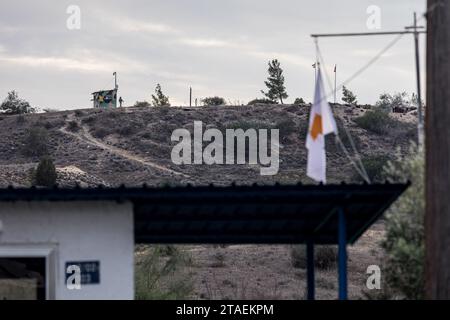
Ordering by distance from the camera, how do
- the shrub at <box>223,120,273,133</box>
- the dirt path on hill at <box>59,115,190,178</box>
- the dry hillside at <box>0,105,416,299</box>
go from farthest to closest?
the shrub at <box>223,120,273,133</box>
the dirt path on hill at <box>59,115,190,178</box>
the dry hillside at <box>0,105,416,299</box>

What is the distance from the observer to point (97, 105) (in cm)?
8956

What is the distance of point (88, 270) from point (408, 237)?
16.4ft

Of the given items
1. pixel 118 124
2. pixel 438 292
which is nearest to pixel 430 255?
pixel 438 292

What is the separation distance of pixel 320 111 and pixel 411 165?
1694mm

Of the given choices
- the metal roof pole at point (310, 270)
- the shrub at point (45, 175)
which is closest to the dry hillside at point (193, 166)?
the shrub at point (45, 175)

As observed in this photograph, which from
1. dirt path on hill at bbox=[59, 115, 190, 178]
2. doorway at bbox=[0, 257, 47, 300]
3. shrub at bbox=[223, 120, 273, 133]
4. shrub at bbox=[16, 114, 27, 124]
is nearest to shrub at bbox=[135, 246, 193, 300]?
doorway at bbox=[0, 257, 47, 300]

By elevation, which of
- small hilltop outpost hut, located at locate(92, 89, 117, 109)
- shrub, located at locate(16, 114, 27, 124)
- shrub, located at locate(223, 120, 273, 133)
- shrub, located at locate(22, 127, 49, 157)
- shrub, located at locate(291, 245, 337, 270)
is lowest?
shrub, located at locate(291, 245, 337, 270)

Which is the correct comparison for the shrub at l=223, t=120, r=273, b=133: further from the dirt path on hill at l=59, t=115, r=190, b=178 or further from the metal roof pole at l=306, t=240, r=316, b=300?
the metal roof pole at l=306, t=240, r=316, b=300

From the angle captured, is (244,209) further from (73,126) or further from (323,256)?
(73,126)

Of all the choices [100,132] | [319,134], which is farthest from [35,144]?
[319,134]

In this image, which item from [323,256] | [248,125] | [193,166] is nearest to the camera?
[323,256]

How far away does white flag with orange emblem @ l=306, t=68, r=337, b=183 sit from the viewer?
53.9ft

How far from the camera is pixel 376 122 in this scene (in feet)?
249

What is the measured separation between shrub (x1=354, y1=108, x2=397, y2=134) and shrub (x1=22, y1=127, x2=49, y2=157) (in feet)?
75.5
